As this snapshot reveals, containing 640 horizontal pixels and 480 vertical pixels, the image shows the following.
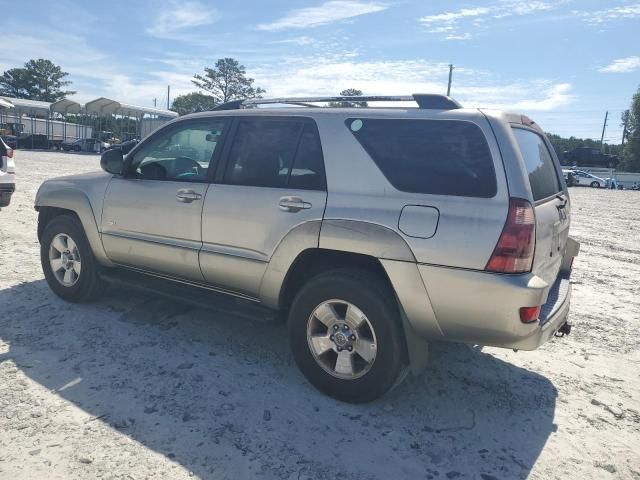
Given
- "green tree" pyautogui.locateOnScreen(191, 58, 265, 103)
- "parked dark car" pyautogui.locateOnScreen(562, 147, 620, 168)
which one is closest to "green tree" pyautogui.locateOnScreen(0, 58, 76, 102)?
"green tree" pyautogui.locateOnScreen(191, 58, 265, 103)

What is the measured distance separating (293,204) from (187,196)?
1.01 metres

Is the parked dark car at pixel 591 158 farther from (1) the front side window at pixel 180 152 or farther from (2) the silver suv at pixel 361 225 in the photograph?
(1) the front side window at pixel 180 152

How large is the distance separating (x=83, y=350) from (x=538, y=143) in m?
3.78

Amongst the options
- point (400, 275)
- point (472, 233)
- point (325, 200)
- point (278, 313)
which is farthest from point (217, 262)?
point (472, 233)

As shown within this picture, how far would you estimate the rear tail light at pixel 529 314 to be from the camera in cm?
269

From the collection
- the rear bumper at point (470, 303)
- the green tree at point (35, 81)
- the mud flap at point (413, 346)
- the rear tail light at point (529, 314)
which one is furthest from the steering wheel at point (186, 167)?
the green tree at point (35, 81)

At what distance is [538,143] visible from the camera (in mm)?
3637

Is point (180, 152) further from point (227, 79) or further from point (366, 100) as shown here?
point (227, 79)

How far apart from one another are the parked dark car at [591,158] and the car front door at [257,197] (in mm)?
50669

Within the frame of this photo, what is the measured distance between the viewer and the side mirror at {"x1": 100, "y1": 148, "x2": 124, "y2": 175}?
4.25 metres

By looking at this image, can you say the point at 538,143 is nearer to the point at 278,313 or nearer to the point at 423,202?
the point at 423,202

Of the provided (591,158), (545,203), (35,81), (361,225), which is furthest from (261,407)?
(35,81)

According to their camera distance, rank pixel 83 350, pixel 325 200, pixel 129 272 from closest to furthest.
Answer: pixel 325 200 → pixel 83 350 → pixel 129 272

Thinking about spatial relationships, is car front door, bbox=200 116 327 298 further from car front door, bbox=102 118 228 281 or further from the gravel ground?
the gravel ground
